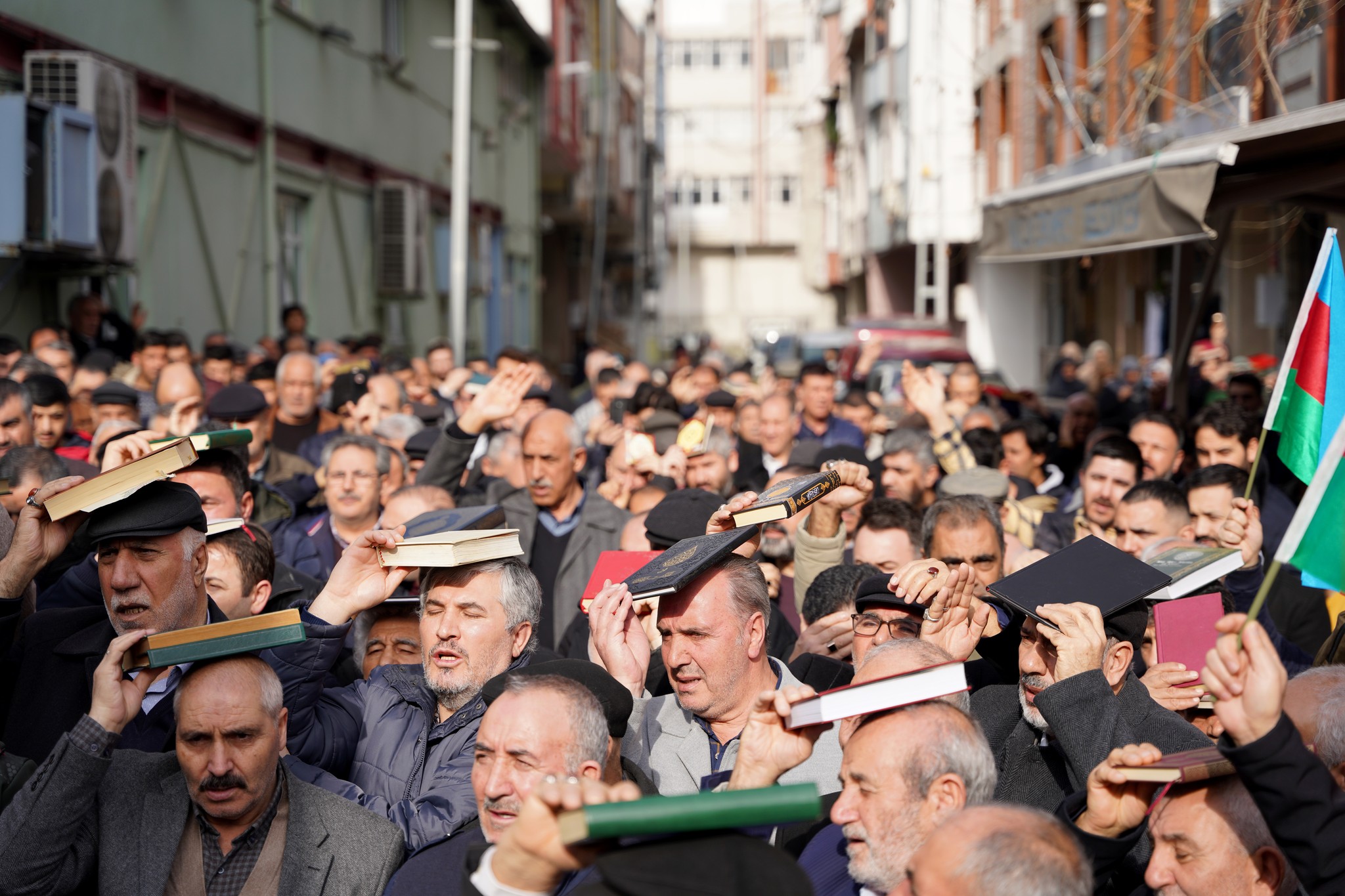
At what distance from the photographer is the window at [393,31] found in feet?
70.3

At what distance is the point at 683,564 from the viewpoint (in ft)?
13.8

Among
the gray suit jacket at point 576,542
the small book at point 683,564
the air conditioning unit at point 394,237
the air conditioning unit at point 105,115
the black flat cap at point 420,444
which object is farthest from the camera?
the air conditioning unit at point 394,237

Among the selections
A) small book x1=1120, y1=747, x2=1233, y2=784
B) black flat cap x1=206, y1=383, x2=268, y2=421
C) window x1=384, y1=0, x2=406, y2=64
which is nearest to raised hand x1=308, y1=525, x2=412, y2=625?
small book x1=1120, y1=747, x2=1233, y2=784

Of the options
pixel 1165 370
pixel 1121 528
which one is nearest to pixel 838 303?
pixel 1165 370

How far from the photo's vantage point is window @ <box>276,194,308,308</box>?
17828 millimetres

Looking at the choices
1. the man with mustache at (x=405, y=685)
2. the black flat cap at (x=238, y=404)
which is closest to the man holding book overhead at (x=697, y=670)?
the man with mustache at (x=405, y=685)

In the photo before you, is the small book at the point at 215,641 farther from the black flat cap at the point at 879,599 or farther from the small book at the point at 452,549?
the black flat cap at the point at 879,599

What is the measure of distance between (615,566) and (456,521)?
0.63 metres

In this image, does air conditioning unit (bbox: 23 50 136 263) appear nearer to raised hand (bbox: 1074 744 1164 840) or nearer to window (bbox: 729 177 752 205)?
raised hand (bbox: 1074 744 1164 840)

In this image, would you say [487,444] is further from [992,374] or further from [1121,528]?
[992,374]

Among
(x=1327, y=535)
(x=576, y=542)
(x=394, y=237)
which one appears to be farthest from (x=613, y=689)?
(x=394, y=237)

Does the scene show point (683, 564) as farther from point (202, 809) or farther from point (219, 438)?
point (219, 438)

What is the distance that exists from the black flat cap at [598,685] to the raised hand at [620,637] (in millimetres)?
539

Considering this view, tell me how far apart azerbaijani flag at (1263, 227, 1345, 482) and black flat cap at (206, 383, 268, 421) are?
18.1 ft
